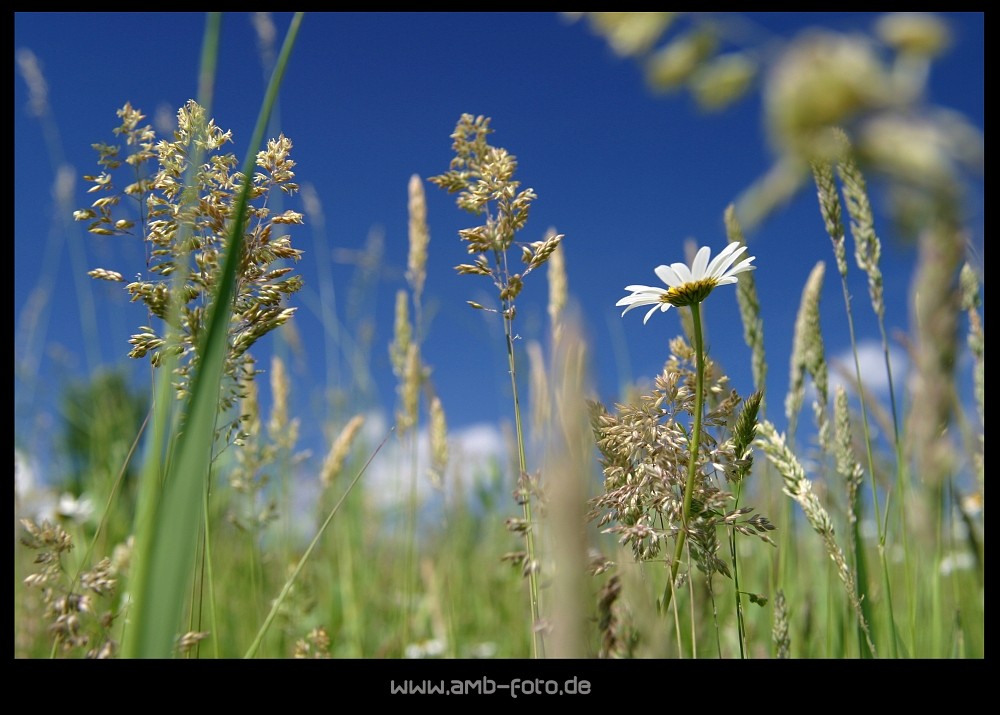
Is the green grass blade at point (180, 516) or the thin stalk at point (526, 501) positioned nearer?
the green grass blade at point (180, 516)

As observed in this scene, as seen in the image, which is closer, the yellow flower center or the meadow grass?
the meadow grass

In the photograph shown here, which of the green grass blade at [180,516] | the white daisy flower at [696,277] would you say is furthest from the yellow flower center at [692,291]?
the green grass blade at [180,516]

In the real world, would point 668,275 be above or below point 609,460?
above

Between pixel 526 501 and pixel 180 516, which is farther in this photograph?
pixel 526 501

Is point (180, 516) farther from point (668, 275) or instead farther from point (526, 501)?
point (668, 275)

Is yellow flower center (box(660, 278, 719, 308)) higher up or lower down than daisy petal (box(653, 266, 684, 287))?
lower down

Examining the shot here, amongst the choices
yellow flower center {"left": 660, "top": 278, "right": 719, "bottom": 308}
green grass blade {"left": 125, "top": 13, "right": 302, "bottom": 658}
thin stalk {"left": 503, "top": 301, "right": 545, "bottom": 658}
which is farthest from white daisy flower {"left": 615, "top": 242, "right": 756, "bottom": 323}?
green grass blade {"left": 125, "top": 13, "right": 302, "bottom": 658}

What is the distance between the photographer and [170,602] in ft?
1.45

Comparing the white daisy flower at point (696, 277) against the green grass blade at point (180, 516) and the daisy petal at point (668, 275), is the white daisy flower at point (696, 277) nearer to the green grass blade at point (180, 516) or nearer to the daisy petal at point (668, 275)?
the daisy petal at point (668, 275)

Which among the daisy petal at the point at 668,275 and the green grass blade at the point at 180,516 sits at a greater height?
the daisy petal at the point at 668,275

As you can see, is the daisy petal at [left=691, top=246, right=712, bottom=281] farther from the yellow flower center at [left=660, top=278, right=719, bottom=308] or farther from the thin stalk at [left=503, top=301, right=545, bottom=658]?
the thin stalk at [left=503, top=301, right=545, bottom=658]

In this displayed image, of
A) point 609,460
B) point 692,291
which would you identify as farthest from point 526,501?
point 692,291

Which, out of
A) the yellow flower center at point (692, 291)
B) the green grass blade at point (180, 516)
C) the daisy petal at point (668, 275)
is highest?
the daisy petal at point (668, 275)
